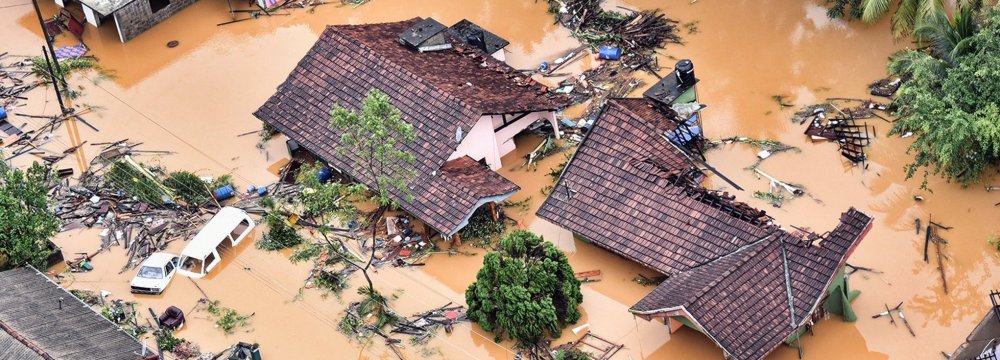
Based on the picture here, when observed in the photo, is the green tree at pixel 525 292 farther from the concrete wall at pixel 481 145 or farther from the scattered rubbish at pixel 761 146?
the scattered rubbish at pixel 761 146

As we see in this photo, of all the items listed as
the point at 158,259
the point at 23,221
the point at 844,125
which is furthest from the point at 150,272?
the point at 844,125

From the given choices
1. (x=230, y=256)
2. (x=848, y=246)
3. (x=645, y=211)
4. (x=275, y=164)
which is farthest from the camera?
(x=275, y=164)

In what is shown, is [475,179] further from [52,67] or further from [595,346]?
[52,67]

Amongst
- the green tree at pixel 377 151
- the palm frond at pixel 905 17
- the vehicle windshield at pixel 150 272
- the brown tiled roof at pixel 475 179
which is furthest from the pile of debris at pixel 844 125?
the vehicle windshield at pixel 150 272

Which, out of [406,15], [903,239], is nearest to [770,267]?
[903,239]

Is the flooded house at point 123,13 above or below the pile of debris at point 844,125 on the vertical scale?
above

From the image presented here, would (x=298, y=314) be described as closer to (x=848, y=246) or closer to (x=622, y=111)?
(x=622, y=111)
